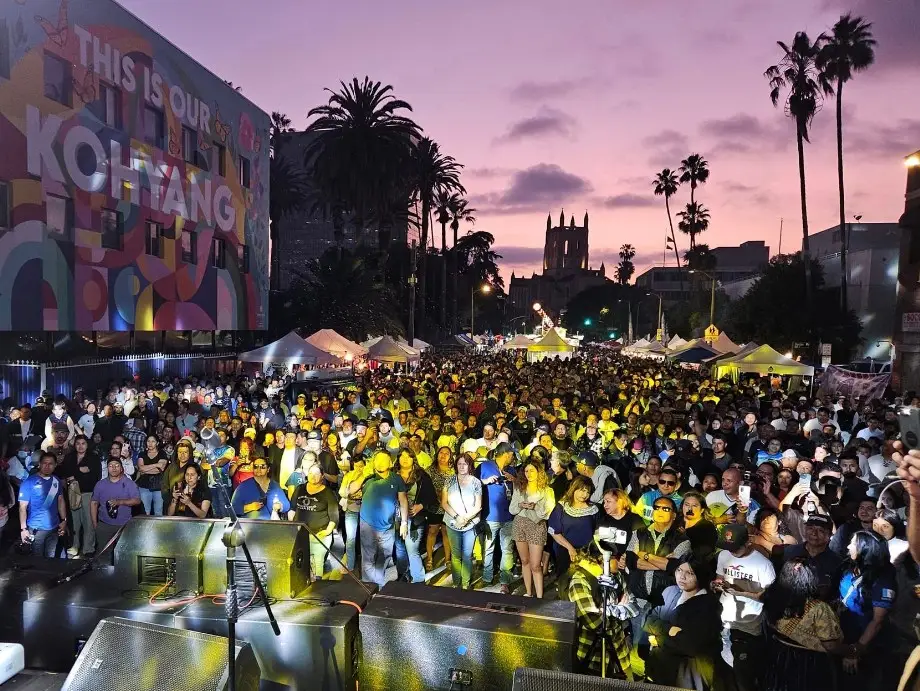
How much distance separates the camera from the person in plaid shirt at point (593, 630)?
5.10 metres

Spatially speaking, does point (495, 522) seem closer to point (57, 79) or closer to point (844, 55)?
point (57, 79)

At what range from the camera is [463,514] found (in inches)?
307

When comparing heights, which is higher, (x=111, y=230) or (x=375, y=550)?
(x=111, y=230)

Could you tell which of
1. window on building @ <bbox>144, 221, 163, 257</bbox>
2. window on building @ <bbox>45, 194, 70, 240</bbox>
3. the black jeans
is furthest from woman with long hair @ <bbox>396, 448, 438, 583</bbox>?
window on building @ <bbox>144, 221, 163, 257</bbox>

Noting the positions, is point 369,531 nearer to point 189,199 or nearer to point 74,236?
point 74,236

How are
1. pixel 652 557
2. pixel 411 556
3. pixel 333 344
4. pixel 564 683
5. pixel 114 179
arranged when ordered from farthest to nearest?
1. pixel 333 344
2. pixel 114 179
3. pixel 411 556
4. pixel 652 557
5. pixel 564 683

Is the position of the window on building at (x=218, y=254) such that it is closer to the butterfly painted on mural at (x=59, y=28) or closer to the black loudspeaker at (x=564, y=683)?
the butterfly painted on mural at (x=59, y=28)

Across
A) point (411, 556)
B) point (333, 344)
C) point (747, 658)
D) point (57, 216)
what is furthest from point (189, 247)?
point (747, 658)

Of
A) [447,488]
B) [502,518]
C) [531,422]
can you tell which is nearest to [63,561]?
[447,488]

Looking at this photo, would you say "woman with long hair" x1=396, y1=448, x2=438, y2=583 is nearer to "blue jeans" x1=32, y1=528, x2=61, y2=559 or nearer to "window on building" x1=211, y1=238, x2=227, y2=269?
"blue jeans" x1=32, y1=528, x2=61, y2=559

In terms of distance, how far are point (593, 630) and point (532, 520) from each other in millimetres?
2225

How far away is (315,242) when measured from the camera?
81938 millimetres

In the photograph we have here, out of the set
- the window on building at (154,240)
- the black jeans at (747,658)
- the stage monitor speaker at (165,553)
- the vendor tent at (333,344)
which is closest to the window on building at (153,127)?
Answer: the window on building at (154,240)

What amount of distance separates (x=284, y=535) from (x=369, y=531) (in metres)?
2.91
